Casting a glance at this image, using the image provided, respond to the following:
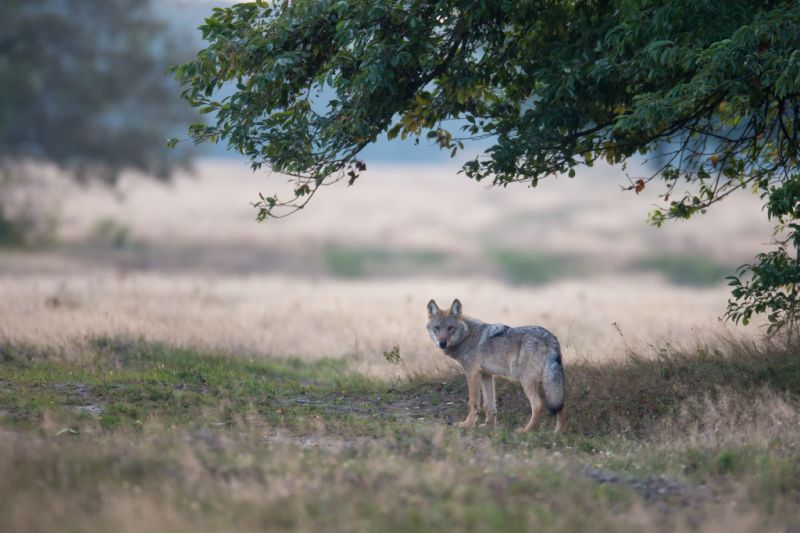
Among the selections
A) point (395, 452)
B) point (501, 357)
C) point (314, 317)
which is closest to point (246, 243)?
point (314, 317)

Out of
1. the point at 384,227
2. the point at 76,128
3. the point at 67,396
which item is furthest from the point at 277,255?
the point at 67,396

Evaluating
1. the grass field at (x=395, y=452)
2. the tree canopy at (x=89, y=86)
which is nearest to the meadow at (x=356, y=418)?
the grass field at (x=395, y=452)

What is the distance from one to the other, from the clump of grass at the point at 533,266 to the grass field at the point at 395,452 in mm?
43728

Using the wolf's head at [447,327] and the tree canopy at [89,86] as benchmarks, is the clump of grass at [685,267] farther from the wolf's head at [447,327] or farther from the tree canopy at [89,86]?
the wolf's head at [447,327]

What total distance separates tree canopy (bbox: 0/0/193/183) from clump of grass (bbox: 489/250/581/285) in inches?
958

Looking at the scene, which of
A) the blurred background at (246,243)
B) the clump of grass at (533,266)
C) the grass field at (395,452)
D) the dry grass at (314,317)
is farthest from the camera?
the clump of grass at (533,266)

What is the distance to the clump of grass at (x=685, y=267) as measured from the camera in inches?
2191

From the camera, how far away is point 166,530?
21.4 ft

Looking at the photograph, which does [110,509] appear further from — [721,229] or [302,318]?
[721,229]

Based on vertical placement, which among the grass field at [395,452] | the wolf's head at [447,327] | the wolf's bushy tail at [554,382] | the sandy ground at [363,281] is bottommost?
the grass field at [395,452]

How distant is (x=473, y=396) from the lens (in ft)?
42.3

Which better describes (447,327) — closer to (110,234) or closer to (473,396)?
(473,396)

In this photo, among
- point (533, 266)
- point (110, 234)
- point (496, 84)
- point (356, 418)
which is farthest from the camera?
point (533, 266)

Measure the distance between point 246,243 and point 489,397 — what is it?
44509 millimetres
